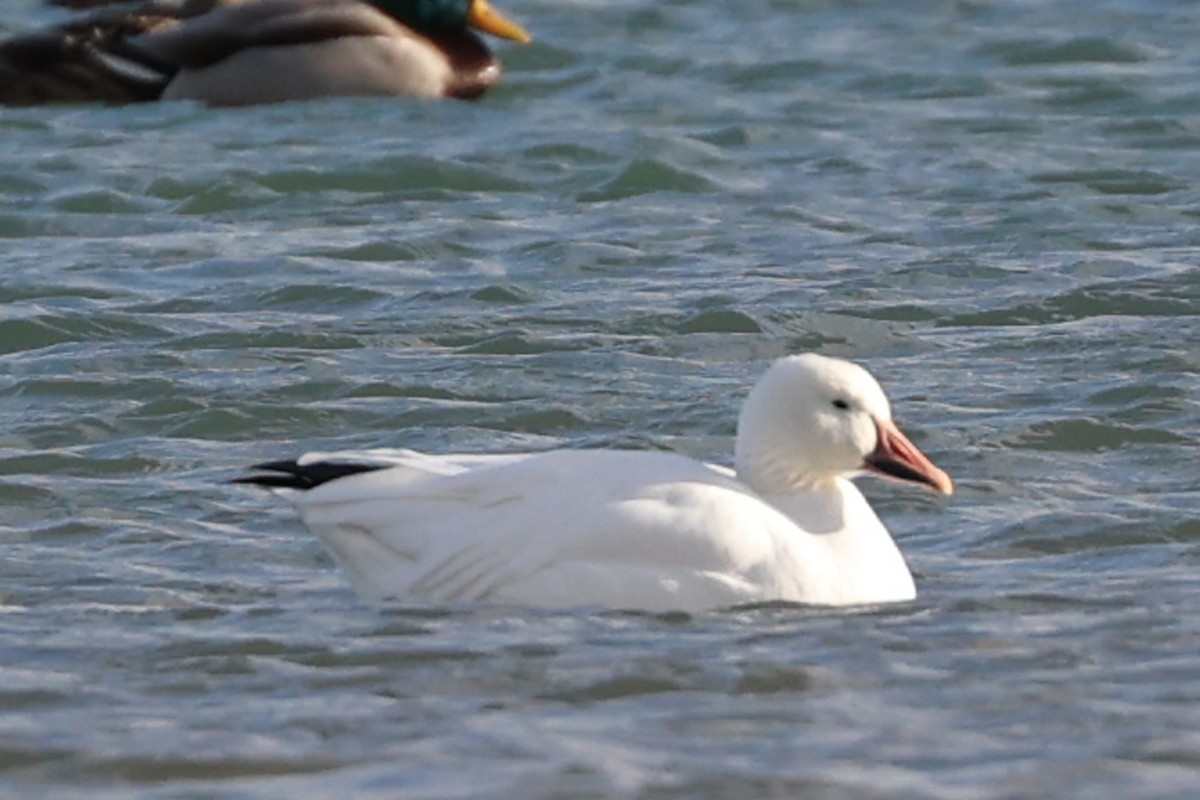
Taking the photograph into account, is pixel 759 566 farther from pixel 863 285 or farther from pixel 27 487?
pixel 863 285

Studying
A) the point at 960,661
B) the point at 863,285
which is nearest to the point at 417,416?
the point at 863,285

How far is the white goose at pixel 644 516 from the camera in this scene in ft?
24.2

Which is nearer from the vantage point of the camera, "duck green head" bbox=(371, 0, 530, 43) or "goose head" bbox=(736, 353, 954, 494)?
"goose head" bbox=(736, 353, 954, 494)

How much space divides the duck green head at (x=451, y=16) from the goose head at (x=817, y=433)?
9449 millimetres

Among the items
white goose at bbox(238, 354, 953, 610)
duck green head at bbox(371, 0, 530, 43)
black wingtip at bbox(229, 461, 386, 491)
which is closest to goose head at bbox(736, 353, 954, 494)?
→ white goose at bbox(238, 354, 953, 610)

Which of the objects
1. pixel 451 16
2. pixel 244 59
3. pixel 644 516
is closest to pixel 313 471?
pixel 644 516

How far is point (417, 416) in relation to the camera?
982 cm

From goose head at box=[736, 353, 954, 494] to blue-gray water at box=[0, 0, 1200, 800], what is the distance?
0.34 metres

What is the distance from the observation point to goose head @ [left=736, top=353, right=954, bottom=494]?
7723 millimetres

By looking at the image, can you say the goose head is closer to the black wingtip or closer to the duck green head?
the black wingtip

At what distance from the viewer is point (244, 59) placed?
1612 cm

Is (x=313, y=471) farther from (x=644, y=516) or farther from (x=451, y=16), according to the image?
(x=451, y=16)

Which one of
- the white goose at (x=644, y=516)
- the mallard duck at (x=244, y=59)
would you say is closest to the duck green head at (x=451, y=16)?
the mallard duck at (x=244, y=59)

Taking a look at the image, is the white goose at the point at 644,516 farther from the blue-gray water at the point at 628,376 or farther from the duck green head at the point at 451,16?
the duck green head at the point at 451,16
